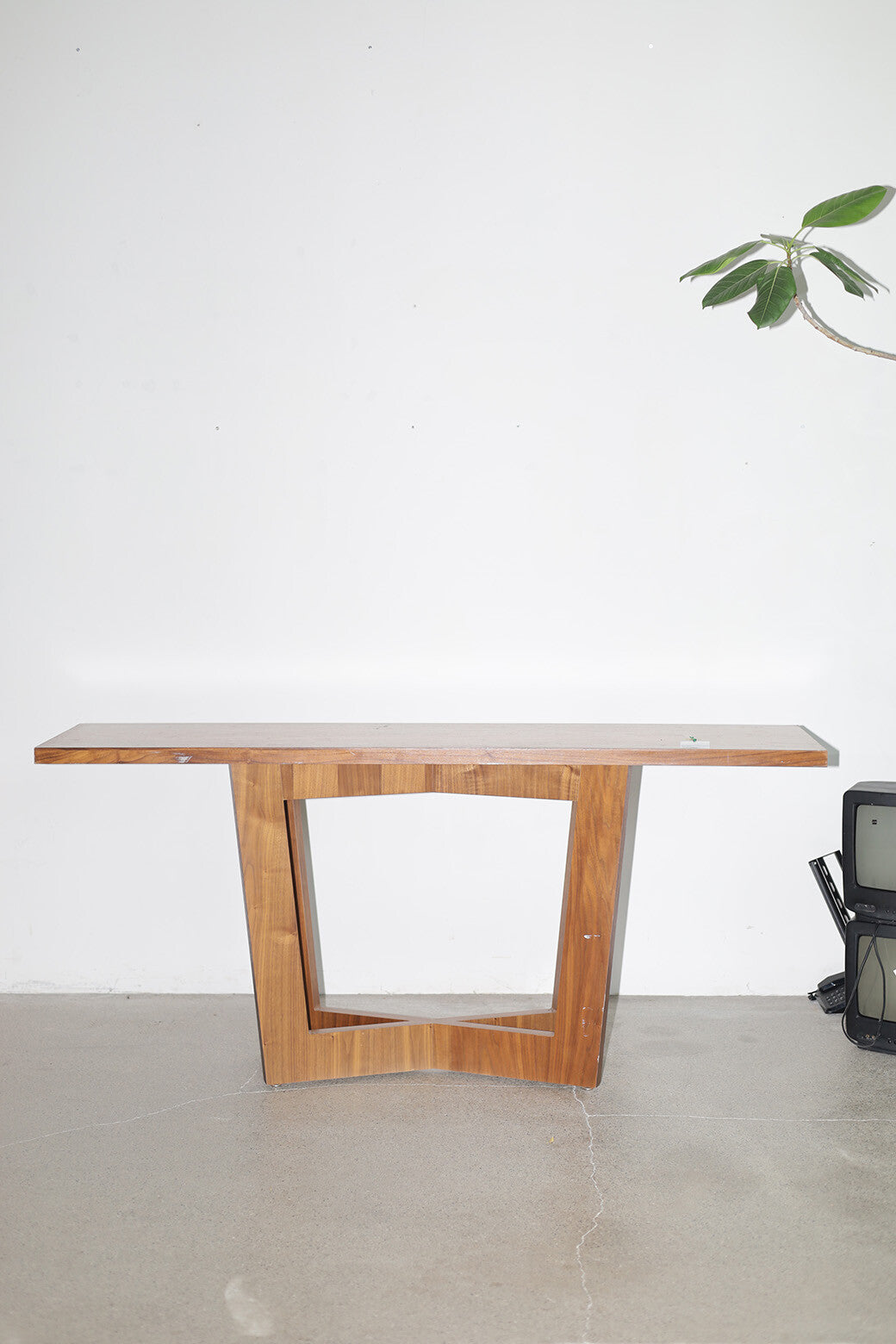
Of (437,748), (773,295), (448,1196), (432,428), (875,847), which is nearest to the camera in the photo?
(448,1196)

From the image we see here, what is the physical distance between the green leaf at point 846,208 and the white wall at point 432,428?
1.18 ft

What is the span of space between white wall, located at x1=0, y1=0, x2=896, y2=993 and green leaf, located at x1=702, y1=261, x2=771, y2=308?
24cm

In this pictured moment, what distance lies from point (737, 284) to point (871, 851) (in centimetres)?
127

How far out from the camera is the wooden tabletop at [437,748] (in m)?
2.07

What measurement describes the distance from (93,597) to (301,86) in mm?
1314

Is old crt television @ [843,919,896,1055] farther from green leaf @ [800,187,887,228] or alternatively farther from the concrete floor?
green leaf @ [800,187,887,228]

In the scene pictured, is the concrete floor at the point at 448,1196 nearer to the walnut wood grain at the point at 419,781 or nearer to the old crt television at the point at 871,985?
the old crt television at the point at 871,985

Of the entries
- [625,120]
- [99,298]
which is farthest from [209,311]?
[625,120]

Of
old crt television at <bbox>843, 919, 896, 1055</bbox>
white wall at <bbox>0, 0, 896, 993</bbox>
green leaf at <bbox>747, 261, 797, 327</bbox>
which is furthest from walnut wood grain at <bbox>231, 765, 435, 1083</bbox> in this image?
green leaf at <bbox>747, 261, 797, 327</bbox>

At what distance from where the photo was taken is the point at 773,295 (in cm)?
221

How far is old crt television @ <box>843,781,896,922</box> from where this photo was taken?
2.30m

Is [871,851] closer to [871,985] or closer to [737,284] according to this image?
[871,985]

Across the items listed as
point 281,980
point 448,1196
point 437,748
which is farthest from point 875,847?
point 281,980

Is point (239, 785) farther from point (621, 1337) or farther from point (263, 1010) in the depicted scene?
point (621, 1337)
